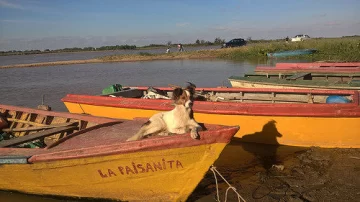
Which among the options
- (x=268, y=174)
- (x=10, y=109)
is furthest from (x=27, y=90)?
(x=268, y=174)

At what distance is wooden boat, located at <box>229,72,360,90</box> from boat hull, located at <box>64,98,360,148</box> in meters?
2.72

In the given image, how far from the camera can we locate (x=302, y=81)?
32.6 feet

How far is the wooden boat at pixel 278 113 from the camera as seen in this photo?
6672 millimetres

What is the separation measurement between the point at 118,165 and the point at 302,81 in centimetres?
729

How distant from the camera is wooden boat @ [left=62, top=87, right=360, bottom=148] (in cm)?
667

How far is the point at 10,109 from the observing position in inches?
325

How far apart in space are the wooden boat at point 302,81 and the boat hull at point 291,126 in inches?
107

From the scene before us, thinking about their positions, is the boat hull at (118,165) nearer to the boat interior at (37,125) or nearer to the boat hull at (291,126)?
the boat interior at (37,125)

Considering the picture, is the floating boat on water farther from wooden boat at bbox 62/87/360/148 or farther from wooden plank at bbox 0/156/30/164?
wooden plank at bbox 0/156/30/164

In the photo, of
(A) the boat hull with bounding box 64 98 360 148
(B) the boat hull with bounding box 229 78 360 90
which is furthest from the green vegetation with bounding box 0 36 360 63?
(A) the boat hull with bounding box 64 98 360 148

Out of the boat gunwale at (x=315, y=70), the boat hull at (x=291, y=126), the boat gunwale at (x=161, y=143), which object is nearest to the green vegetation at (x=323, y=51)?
the boat gunwale at (x=315, y=70)

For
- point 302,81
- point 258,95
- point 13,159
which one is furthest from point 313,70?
point 13,159

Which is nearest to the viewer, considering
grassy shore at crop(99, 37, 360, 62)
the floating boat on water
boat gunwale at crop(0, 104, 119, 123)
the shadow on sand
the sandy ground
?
the sandy ground

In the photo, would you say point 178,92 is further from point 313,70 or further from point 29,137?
point 313,70
